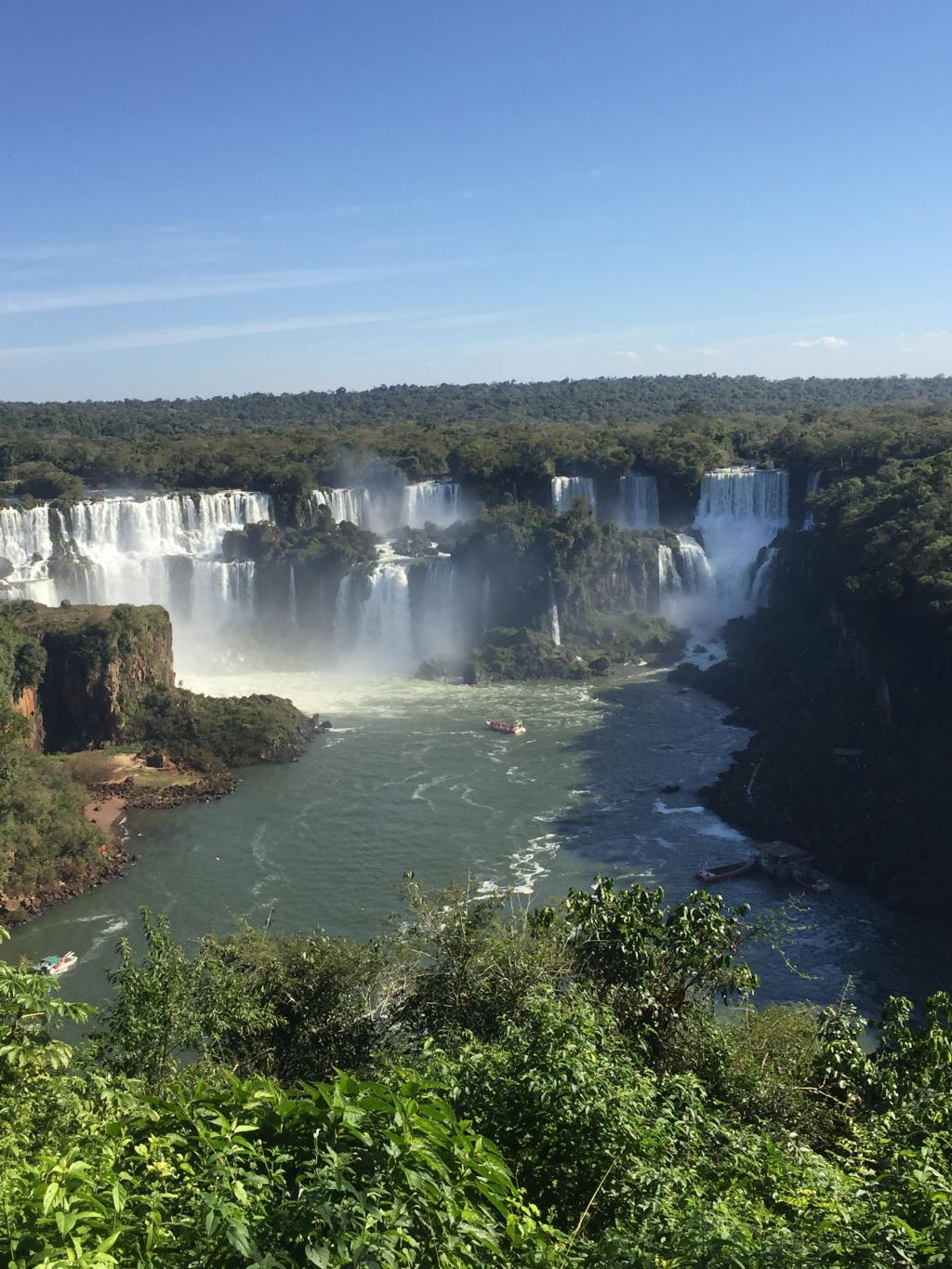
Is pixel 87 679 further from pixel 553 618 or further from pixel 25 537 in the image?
pixel 553 618

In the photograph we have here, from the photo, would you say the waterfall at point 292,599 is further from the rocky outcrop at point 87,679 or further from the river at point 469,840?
the rocky outcrop at point 87,679

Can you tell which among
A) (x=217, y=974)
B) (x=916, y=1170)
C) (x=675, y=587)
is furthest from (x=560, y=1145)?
(x=675, y=587)

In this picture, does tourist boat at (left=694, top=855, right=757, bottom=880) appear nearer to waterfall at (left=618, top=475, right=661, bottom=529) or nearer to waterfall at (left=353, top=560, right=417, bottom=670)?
waterfall at (left=353, top=560, right=417, bottom=670)

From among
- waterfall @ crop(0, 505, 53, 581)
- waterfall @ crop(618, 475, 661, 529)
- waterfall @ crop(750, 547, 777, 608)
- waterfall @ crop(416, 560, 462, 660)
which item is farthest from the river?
waterfall @ crop(618, 475, 661, 529)

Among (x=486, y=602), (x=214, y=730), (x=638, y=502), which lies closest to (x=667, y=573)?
(x=638, y=502)

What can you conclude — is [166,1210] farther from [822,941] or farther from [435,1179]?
[822,941]

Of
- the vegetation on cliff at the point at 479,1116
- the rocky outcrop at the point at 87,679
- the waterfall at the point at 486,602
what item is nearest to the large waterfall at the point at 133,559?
the waterfall at the point at 486,602
